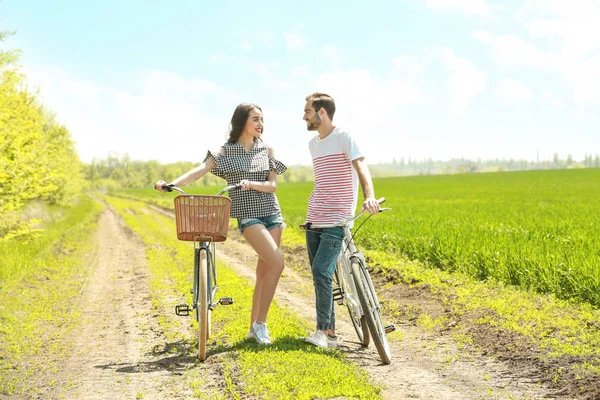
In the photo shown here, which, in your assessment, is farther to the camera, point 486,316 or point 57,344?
point 486,316

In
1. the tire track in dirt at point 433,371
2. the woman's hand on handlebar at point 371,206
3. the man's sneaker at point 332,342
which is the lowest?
the tire track in dirt at point 433,371

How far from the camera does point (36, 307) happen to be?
8.40 metres

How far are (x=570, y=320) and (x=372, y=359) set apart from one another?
259 centimetres

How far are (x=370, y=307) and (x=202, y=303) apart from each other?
5.27 feet

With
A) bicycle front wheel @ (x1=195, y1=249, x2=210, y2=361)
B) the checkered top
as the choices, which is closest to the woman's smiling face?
the checkered top

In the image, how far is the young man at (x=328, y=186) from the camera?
5.61 m

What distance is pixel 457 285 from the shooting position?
29.5ft

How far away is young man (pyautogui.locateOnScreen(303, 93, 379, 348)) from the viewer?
5.61m

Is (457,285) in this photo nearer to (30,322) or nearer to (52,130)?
(30,322)

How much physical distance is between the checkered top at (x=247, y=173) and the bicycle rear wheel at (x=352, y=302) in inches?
37.4

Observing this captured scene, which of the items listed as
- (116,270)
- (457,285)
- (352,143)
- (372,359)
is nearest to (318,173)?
(352,143)

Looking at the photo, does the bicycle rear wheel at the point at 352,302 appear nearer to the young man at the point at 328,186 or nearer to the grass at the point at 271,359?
the young man at the point at 328,186

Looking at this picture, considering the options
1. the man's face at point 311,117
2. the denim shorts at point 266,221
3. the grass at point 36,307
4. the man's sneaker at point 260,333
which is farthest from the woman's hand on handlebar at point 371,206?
the grass at point 36,307

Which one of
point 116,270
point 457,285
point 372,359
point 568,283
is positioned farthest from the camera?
point 116,270
